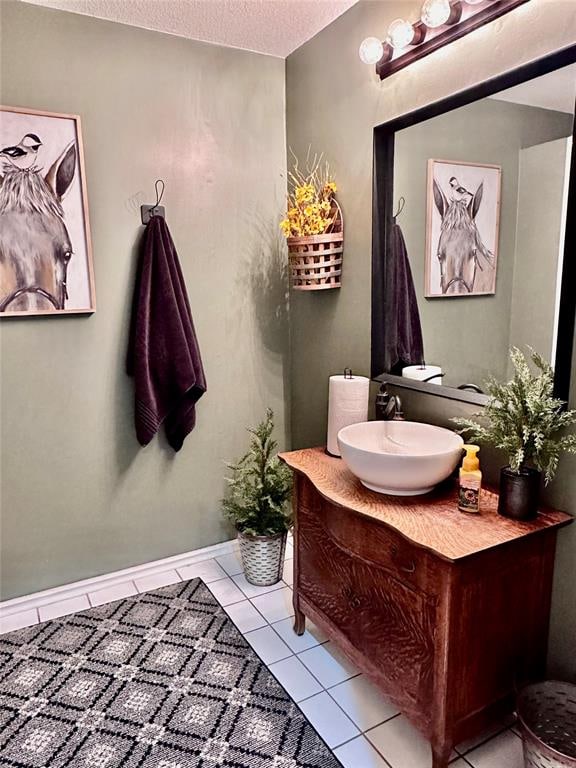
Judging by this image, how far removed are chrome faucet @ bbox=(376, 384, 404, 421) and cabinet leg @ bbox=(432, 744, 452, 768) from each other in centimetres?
100

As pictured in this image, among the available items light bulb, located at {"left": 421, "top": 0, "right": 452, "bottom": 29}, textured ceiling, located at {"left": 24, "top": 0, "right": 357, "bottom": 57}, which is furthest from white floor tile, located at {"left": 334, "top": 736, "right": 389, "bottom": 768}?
textured ceiling, located at {"left": 24, "top": 0, "right": 357, "bottom": 57}

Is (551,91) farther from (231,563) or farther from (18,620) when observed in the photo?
(18,620)

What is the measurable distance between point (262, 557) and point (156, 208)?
1.65 m

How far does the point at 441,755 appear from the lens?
1443 mm

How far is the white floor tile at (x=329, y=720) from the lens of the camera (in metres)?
1.64

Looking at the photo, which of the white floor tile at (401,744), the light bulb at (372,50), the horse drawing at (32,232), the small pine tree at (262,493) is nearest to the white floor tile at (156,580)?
the small pine tree at (262,493)

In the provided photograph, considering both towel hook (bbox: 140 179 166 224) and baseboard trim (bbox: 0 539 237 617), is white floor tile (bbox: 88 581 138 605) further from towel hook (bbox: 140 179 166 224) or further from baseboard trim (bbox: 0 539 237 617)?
towel hook (bbox: 140 179 166 224)

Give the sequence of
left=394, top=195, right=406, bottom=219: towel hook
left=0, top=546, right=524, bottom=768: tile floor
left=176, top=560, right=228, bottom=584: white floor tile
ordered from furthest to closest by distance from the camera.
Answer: left=176, top=560, right=228, bottom=584: white floor tile, left=394, top=195, right=406, bottom=219: towel hook, left=0, top=546, right=524, bottom=768: tile floor

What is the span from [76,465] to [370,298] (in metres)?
1.48

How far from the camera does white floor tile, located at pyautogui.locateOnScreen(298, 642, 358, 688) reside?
74.2 inches

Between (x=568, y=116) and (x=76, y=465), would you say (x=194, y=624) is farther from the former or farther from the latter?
(x=568, y=116)

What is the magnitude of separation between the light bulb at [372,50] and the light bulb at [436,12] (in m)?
0.25

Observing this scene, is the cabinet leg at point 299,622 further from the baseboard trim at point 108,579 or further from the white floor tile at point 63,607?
the white floor tile at point 63,607

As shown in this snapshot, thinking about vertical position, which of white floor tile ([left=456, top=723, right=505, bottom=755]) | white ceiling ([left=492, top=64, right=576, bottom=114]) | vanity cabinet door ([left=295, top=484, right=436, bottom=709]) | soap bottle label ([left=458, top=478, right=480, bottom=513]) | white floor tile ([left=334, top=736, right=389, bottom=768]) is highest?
white ceiling ([left=492, top=64, right=576, bottom=114])
